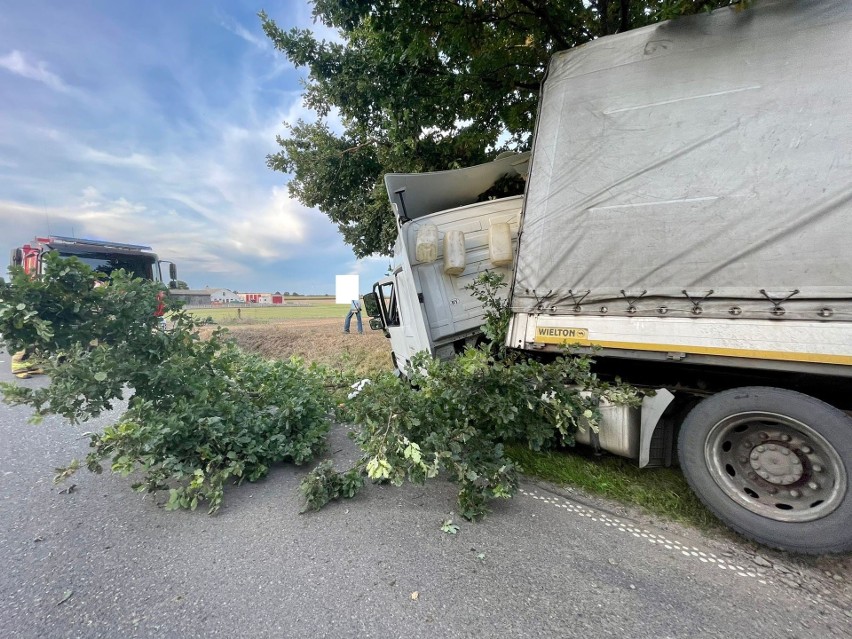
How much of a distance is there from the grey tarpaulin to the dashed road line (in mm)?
1410

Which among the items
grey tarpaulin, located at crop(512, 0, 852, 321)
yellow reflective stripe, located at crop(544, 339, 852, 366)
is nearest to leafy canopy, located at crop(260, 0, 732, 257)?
grey tarpaulin, located at crop(512, 0, 852, 321)

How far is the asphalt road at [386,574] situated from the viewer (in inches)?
65.8

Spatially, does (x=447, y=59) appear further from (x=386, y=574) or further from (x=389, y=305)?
(x=386, y=574)

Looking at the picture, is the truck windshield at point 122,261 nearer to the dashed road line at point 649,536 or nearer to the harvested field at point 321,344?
the harvested field at point 321,344

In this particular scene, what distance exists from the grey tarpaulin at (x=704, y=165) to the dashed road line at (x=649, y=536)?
4.63ft

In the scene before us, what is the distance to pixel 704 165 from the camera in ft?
7.51

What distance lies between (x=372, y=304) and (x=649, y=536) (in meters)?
4.46

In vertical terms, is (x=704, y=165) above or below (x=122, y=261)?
below

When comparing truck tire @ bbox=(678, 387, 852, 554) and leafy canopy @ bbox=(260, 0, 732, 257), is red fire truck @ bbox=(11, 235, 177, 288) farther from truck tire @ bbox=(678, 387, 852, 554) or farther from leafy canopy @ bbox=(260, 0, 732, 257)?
truck tire @ bbox=(678, 387, 852, 554)

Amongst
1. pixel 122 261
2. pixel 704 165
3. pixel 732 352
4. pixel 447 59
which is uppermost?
pixel 447 59

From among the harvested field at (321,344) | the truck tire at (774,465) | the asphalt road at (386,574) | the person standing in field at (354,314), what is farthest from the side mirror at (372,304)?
the person standing in field at (354,314)

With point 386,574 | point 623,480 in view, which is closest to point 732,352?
point 623,480

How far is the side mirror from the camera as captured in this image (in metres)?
5.82

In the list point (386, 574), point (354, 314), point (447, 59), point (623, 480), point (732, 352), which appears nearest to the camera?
point (386, 574)
